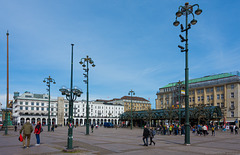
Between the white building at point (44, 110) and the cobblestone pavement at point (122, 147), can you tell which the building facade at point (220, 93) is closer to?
the white building at point (44, 110)

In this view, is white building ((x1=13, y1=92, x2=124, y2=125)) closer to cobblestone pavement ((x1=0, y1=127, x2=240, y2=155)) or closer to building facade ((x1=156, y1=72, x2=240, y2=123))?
building facade ((x1=156, y1=72, x2=240, y2=123))

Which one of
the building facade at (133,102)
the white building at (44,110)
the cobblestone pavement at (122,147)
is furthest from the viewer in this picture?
the building facade at (133,102)

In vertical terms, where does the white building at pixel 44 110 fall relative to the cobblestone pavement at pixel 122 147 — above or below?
below

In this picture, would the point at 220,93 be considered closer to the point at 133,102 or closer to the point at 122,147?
the point at 122,147

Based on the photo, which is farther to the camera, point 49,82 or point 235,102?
point 235,102

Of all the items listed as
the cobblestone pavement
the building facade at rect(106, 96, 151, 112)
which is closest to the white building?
the building facade at rect(106, 96, 151, 112)

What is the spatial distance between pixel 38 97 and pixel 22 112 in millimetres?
12667

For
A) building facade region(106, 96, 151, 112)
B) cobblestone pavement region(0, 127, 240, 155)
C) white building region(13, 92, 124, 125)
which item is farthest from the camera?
building facade region(106, 96, 151, 112)

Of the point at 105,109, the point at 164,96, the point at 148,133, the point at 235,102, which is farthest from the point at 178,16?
the point at 105,109

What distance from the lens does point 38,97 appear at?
115438 mm

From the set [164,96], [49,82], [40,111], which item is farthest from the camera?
[40,111]

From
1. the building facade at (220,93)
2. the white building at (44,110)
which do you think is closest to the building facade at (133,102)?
the white building at (44,110)

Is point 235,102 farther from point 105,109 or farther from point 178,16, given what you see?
point 105,109

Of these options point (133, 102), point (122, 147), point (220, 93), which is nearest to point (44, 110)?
point (133, 102)
